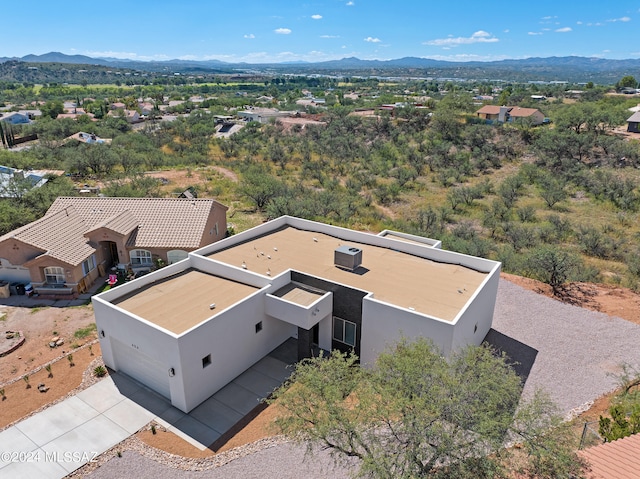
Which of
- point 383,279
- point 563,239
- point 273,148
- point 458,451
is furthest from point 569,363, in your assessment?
point 273,148

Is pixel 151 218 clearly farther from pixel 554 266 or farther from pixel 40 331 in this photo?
pixel 554 266

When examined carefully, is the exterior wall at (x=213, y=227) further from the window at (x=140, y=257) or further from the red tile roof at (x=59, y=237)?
the red tile roof at (x=59, y=237)

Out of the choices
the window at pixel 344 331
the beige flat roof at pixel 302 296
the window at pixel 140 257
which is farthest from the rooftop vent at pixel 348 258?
the window at pixel 140 257

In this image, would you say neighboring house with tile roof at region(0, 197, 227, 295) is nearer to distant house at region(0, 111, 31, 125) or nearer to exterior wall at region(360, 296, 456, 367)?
exterior wall at region(360, 296, 456, 367)

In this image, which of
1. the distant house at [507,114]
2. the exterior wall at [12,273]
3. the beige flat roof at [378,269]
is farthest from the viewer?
the distant house at [507,114]

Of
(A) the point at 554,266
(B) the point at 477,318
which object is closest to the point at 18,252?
(B) the point at 477,318

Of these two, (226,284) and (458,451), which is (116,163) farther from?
(458,451)
